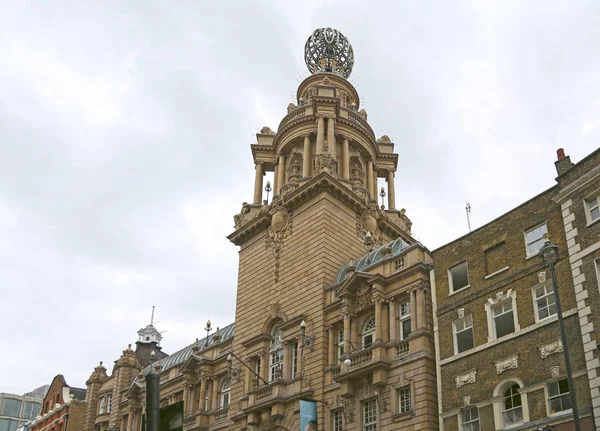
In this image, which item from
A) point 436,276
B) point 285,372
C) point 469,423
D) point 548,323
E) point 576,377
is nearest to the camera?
point 576,377

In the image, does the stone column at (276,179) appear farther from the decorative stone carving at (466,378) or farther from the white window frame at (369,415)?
the decorative stone carving at (466,378)

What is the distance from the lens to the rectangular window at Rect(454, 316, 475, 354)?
34.1 m

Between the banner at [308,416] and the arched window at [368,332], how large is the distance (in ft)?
15.2

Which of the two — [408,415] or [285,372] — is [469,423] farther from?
[285,372]

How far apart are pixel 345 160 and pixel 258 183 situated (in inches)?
321

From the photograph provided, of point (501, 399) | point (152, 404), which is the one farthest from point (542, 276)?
point (152, 404)

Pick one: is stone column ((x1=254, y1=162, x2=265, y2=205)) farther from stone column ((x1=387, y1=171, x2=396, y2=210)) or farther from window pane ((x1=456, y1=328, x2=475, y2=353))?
window pane ((x1=456, y1=328, x2=475, y2=353))

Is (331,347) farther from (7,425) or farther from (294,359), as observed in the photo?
(7,425)

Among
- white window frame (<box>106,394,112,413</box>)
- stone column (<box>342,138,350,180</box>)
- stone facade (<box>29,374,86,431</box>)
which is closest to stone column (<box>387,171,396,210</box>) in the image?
stone column (<box>342,138,350,180</box>)

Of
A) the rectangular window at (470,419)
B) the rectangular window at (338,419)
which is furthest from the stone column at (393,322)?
the rectangular window at (470,419)

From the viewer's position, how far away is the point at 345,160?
55.1 meters

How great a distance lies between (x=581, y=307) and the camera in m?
28.9

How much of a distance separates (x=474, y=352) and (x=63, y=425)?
183 feet


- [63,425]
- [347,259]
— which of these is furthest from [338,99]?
[63,425]
